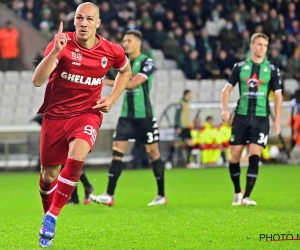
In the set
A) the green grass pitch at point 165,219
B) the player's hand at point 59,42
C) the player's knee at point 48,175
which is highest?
the player's hand at point 59,42

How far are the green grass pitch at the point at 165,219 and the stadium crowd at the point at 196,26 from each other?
9.82 metres

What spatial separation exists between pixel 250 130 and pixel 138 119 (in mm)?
1617

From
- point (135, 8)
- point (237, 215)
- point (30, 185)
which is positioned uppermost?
point (135, 8)

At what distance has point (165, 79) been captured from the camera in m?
25.4

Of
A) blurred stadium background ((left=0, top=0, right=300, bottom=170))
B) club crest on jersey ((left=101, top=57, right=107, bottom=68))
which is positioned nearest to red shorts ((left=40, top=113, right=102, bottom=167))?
club crest on jersey ((left=101, top=57, right=107, bottom=68))

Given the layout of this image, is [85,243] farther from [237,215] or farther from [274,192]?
[274,192]

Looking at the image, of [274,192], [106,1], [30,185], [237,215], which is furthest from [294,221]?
[106,1]

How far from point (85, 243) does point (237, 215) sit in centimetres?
270

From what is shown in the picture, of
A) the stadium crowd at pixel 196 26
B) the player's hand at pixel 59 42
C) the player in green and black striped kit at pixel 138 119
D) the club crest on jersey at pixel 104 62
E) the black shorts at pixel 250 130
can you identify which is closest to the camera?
the player's hand at pixel 59 42

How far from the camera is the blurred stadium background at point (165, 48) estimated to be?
23.1m

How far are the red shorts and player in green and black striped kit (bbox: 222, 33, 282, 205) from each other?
3.95 metres

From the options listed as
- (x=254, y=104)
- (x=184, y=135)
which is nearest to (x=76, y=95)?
(x=254, y=104)

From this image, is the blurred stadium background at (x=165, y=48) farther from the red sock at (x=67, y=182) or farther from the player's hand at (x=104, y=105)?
the red sock at (x=67, y=182)

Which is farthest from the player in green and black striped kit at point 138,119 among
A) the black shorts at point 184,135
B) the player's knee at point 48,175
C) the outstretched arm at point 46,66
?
the black shorts at point 184,135
